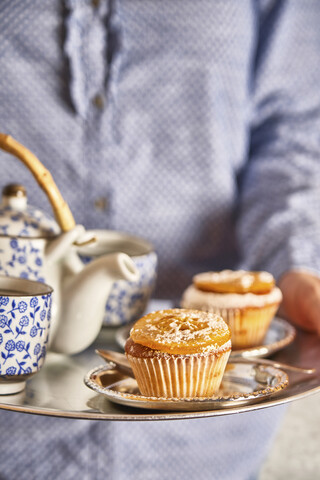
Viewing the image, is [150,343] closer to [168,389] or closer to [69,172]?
[168,389]

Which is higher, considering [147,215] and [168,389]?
[147,215]

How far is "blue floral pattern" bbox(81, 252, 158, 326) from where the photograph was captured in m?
0.73

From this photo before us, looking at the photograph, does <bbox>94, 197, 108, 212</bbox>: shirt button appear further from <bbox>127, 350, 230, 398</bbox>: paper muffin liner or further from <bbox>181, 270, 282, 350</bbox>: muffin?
<bbox>127, 350, 230, 398</bbox>: paper muffin liner

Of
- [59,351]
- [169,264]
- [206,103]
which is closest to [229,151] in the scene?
[206,103]

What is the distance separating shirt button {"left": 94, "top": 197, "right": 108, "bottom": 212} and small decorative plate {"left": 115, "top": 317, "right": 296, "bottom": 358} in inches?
8.9

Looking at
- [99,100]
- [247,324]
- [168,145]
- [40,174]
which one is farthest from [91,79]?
[247,324]

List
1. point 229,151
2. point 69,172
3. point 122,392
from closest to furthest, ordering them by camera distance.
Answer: point 122,392, point 69,172, point 229,151

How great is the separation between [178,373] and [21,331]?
0.14 metres

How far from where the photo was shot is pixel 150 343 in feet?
1.88

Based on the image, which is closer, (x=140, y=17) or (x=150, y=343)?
(x=150, y=343)

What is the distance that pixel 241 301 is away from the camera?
0.77 metres

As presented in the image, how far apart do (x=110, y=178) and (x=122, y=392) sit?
0.41 metres

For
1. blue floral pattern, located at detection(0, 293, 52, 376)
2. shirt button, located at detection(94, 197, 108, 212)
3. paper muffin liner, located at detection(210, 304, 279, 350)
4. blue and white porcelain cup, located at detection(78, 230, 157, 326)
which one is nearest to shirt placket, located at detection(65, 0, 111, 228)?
shirt button, located at detection(94, 197, 108, 212)

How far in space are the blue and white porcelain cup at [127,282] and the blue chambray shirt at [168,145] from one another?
16cm
